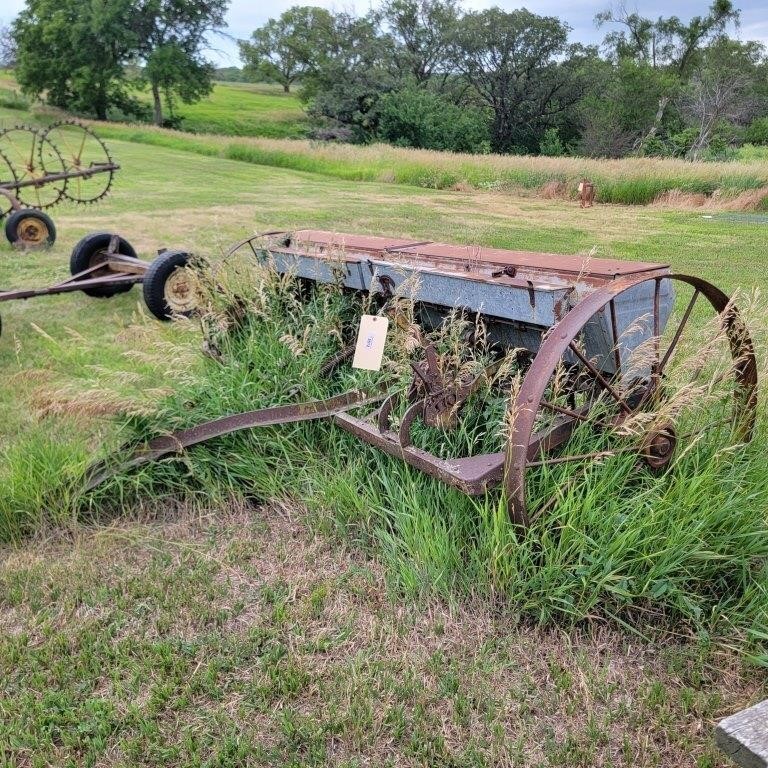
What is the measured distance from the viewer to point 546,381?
213cm

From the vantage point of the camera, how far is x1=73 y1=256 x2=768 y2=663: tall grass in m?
2.29

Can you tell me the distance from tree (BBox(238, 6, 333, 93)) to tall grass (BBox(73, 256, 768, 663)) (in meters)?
47.1

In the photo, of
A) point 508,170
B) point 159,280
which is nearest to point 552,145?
point 508,170

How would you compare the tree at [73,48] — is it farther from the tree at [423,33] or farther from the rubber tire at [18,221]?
the rubber tire at [18,221]

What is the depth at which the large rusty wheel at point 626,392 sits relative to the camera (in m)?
2.20

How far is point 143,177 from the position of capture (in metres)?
15.8

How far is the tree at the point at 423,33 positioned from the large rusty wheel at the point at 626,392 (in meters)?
43.8

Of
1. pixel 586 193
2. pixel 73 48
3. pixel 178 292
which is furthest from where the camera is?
pixel 73 48

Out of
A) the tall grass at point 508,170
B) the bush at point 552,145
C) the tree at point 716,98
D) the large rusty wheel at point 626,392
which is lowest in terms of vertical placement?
the large rusty wheel at point 626,392

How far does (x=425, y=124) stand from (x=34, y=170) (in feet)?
96.3

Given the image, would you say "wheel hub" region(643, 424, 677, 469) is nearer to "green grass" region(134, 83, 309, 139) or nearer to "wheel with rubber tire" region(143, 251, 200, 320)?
"wheel with rubber tire" region(143, 251, 200, 320)

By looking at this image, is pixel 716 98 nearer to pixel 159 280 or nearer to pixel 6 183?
pixel 6 183

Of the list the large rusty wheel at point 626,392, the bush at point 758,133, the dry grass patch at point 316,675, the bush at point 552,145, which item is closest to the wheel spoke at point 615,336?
the large rusty wheel at point 626,392

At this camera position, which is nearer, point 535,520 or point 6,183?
point 535,520
